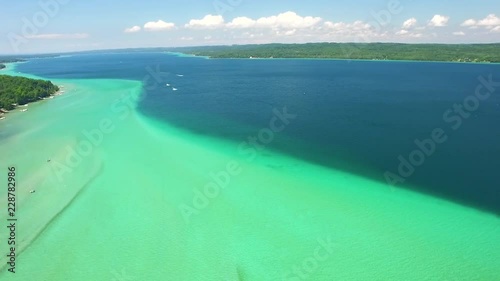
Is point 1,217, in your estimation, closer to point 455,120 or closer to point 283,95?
point 455,120

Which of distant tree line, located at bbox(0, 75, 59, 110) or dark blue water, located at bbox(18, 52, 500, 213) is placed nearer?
dark blue water, located at bbox(18, 52, 500, 213)
